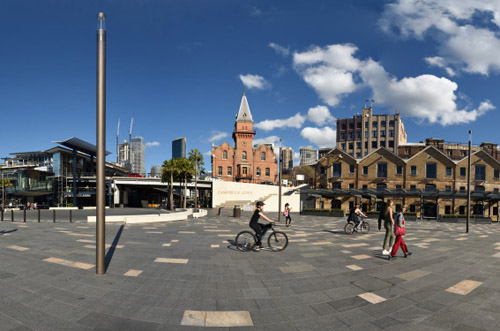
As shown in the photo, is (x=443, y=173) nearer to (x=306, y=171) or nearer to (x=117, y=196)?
(x=306, y=171)

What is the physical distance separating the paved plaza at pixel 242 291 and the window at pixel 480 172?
134 ft

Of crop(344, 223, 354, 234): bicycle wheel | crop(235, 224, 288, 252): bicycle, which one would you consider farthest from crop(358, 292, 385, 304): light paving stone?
crop(344, 223, 354, 234): bicycle wheel

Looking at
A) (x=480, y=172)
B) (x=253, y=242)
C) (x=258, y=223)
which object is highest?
(x=480, y=172)

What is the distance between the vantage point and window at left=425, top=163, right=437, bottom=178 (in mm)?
39938

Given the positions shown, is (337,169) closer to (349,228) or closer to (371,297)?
(349,228)

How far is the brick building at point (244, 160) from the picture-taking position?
5997 cm

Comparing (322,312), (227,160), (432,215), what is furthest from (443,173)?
(322,312)

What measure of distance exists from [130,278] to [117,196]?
4833cm

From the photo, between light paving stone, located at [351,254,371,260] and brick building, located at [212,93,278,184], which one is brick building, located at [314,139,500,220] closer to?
brick building, located at [212,93,278,184]

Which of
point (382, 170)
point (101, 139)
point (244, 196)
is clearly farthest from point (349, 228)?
point (382, 170)

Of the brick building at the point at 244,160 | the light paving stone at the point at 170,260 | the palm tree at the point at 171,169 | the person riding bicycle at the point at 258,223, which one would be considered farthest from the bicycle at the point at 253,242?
the brick building at the point at 244,160

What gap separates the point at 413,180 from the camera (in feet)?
132

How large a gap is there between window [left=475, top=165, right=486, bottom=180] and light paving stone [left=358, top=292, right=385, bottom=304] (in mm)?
47696

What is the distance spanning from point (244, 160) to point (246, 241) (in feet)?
172
